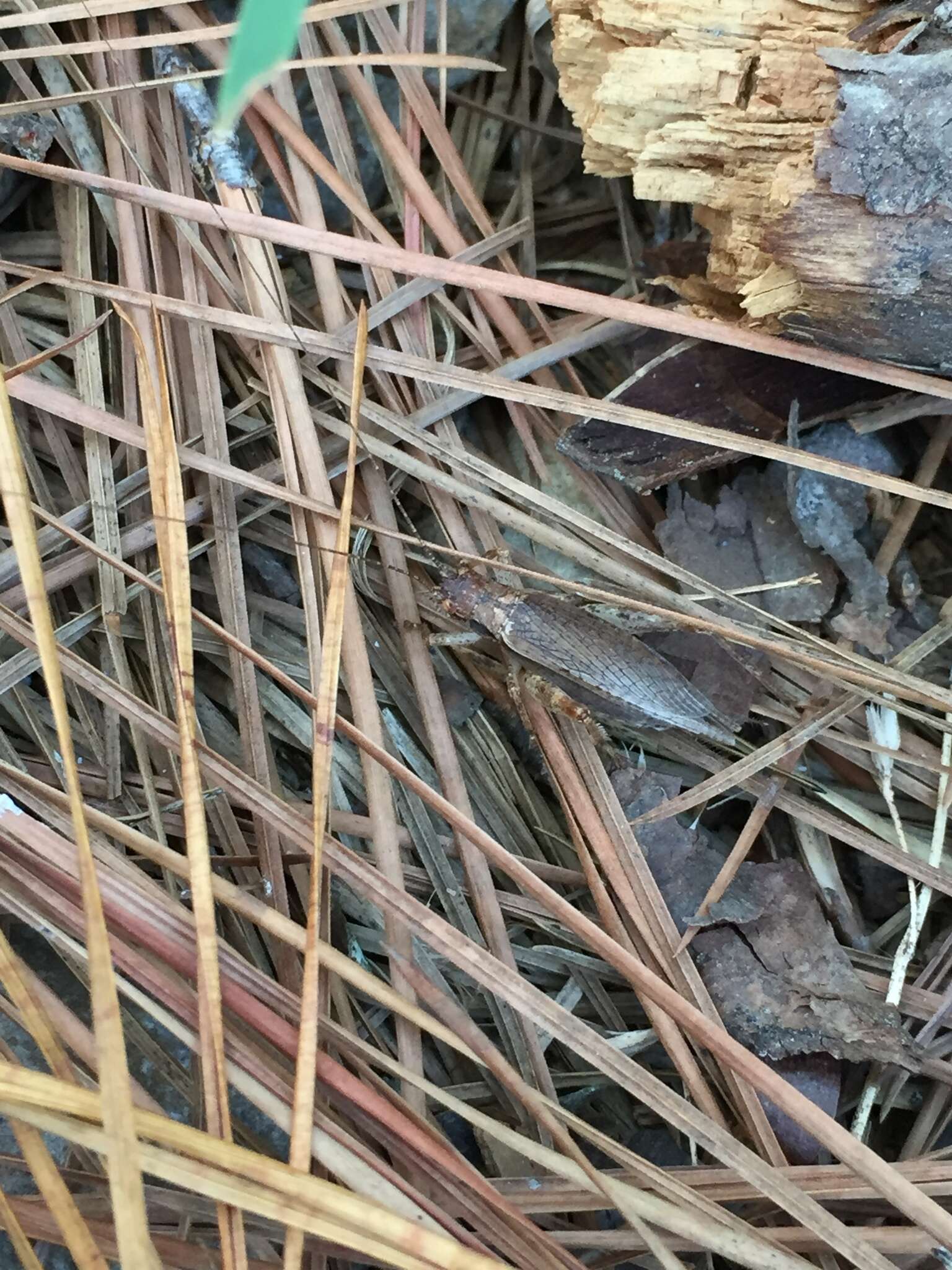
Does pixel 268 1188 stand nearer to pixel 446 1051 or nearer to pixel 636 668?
pixel 446 1051

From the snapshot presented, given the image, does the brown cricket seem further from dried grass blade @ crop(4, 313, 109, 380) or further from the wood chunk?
dried grass blade @ crop(4, 313, 109, 380)

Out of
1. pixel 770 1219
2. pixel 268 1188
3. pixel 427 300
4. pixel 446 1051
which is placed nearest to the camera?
pixel 268 1188

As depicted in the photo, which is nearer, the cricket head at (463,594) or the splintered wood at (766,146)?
the splintered wood at (766,146)

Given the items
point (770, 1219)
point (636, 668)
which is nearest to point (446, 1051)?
point (770, 1219)

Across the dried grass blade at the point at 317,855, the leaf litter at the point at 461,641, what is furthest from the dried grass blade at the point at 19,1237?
the dried grass blade at the point at 317,855

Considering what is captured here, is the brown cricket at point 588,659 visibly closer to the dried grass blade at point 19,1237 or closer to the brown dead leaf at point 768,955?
the brown dead leaf at point 768,955

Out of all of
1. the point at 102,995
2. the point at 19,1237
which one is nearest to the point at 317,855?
the point at 102,995

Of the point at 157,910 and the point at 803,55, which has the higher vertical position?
the point at 803,55
